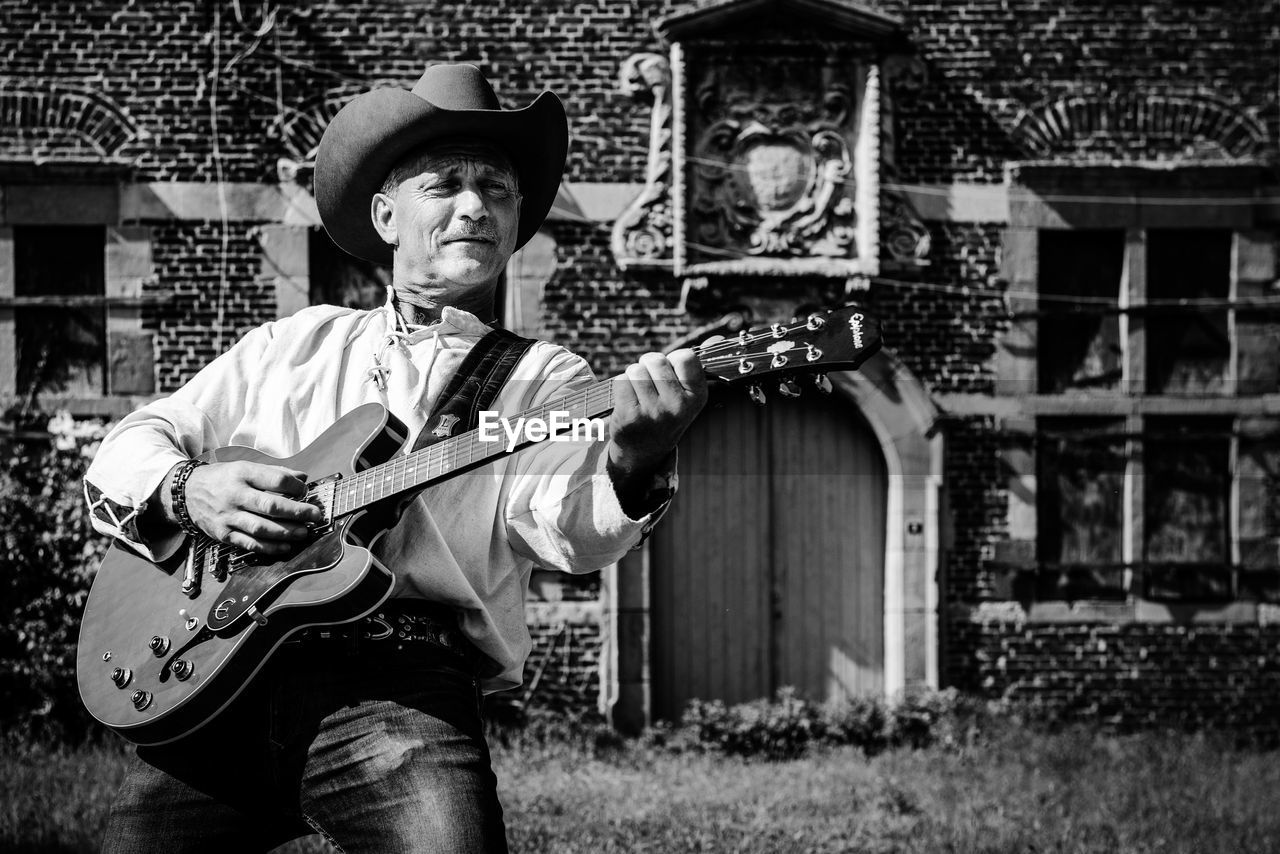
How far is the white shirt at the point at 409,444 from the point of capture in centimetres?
267

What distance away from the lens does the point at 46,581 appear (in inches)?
366

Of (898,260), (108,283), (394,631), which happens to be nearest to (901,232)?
(898,260)

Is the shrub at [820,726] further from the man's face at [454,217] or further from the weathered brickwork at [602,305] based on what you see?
the man's face at [454,217]

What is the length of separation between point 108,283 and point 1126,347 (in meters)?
7.17

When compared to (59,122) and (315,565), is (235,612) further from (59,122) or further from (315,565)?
(59,122)

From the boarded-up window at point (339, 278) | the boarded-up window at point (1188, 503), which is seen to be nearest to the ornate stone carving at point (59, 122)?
the boarded-up window at point (339, 278)

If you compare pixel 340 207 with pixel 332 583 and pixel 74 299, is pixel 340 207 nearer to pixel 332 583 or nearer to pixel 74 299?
pixel 332 583

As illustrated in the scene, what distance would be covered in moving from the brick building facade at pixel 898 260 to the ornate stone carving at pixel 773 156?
3cm

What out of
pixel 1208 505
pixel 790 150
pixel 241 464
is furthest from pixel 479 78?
pixel 1208 505

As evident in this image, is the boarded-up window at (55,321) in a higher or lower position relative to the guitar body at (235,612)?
higher

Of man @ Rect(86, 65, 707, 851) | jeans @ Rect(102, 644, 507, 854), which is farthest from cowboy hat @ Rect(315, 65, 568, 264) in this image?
jeans @ Rect(102, 644, 507, 854)

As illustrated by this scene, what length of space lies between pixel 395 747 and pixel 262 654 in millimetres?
320

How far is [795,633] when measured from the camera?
409 inches

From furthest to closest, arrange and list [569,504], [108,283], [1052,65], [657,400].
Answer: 1. [1052,65]
2. [108,283]
3. [569,504]
4. [657,400]
